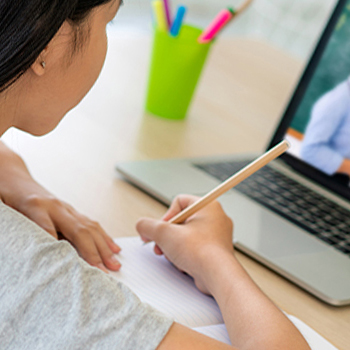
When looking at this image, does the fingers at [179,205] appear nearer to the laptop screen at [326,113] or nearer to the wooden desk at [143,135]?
the wooden desk at [143,135]

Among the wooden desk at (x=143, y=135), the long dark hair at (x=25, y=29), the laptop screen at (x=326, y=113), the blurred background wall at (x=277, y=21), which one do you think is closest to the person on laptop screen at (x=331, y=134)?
the laptop screen at (x=326, y=113)

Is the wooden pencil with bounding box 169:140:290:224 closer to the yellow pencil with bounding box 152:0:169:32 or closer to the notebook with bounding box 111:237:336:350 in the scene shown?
the notebook with bounding box 111:237:336:350

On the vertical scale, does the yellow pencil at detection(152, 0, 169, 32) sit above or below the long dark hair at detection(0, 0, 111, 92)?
below

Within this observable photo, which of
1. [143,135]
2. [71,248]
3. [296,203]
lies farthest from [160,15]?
[71,248]

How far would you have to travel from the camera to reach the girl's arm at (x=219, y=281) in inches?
20.9

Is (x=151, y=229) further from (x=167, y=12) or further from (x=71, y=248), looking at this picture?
(x=167, y=12)

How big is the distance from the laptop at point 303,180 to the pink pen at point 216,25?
0.59ft

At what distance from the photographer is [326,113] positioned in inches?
36.4

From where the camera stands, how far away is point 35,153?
863 millimetres

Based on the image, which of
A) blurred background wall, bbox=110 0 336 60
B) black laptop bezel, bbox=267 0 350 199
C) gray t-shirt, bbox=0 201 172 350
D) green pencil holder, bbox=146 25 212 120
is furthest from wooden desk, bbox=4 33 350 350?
blurred background wall, bbox=110 0 336 60

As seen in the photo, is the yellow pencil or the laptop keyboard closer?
the laptop keyboard

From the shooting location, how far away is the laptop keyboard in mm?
822

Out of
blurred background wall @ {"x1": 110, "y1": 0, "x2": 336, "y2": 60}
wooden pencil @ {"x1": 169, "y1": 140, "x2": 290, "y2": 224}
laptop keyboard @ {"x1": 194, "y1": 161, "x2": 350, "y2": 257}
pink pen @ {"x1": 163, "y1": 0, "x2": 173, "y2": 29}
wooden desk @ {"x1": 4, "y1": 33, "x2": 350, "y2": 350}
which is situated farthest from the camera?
blurred background wall @ {"x1": 110, "y1": 0, "x2": 336, "y2": 60}

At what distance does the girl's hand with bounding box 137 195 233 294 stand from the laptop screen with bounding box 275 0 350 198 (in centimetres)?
27
